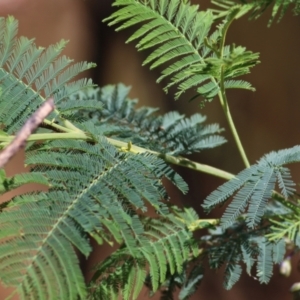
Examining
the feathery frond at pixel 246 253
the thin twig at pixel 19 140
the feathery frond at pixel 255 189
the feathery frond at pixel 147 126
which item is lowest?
the feathery frond at pixel 246 253

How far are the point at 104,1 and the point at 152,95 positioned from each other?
1.14 ft

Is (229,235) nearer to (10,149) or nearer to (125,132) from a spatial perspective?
(125,132)

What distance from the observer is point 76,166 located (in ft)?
1.50

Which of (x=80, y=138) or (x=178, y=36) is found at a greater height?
(x=178, y=36)

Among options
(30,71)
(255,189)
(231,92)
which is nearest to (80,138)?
(30,71)

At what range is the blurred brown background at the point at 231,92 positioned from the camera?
117 centimetres

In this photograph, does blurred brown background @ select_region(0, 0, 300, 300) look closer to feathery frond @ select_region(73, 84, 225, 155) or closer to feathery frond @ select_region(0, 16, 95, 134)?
feathery frond @ select_region(73, 84, 225, 155)

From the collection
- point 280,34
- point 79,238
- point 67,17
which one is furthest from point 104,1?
point 79,238

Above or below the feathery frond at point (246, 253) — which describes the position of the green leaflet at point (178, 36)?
above

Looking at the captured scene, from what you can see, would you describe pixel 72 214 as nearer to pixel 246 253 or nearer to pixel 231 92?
pixel 246 253

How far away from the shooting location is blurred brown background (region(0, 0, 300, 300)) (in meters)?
1.17

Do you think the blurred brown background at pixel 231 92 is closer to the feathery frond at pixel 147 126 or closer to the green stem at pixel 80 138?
the feathery frond at pixel 147 126

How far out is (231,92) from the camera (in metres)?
1.25

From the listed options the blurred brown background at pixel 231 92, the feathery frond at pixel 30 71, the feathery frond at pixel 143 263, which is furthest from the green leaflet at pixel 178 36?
the blurred brown background at pixel 231 92
